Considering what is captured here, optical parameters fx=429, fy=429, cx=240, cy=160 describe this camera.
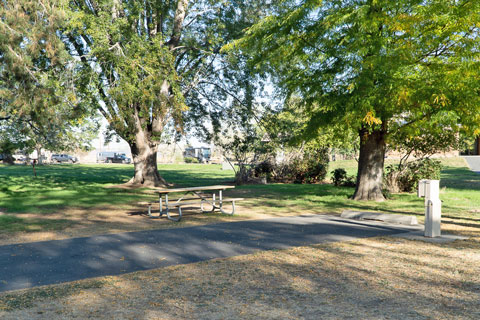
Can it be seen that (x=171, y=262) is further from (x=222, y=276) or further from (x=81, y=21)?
(x=81, y=21)

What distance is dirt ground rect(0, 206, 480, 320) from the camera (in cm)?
395

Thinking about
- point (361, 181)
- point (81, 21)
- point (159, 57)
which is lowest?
point (361, 181)

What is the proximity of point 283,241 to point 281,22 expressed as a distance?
7.27 meters

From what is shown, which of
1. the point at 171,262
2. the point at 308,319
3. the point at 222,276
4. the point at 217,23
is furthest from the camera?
the point at 217,23

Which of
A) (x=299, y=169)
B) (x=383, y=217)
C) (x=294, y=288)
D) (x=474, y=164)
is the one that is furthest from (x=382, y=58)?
(x=474, y=164)

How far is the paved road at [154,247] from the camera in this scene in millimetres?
5414

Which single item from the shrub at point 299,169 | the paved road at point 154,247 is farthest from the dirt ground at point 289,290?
the shrub at point 299,169

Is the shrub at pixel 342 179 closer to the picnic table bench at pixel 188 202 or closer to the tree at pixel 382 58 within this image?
the tree at pixel 382 58

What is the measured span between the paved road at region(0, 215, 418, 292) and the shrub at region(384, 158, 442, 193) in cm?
825

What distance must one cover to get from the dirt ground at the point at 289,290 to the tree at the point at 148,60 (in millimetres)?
9691

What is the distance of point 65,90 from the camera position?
45.1 ft

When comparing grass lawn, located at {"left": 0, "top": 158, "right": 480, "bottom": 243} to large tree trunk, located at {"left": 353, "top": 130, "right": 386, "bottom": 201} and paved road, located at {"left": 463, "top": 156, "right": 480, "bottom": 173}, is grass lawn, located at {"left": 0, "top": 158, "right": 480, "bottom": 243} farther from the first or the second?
paved road, located at {"left": 463, "top": 156, "right": 480, "bottom": 173}

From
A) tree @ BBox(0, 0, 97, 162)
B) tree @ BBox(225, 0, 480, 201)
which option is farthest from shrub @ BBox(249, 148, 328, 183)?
tree @ BBox(0, 0, 97, 162)

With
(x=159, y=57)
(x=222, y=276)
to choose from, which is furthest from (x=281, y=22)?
(x=222, y=276)
